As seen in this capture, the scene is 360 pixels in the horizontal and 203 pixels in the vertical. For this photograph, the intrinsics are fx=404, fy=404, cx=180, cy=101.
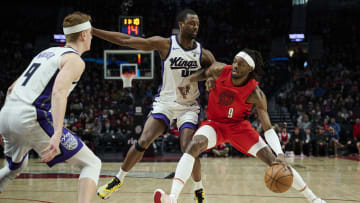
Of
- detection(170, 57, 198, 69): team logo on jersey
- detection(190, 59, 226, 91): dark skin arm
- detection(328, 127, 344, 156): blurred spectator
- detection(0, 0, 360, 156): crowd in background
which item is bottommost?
detection(328, 127, 344, 156): blurred spectator

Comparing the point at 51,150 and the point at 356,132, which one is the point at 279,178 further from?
the point at 356,132

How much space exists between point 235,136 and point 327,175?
470cm

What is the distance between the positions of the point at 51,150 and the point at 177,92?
233 centimetres

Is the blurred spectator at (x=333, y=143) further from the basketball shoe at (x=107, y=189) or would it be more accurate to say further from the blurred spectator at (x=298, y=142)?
the basketball shoe at (x=107, y=189)

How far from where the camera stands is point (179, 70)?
16.2 feet

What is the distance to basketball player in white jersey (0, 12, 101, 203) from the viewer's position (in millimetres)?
2938

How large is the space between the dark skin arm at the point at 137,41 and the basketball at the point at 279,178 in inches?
75.4

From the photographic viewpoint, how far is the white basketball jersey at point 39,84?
3.05 metres

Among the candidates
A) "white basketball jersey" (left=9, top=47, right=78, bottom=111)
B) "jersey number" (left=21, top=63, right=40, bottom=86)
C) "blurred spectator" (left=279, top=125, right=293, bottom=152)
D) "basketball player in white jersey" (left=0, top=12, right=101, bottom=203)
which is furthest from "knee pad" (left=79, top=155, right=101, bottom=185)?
"blurred spectator" (left=279, top=125, right=293, bottom=152)

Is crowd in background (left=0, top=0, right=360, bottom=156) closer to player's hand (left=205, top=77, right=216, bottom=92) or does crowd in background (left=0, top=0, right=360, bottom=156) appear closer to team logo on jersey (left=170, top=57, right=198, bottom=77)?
team logo on jersey (left=170, top=57, right=198, bottom=77)

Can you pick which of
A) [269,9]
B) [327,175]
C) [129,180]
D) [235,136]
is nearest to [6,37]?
[269,9]

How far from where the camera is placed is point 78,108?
15.6m

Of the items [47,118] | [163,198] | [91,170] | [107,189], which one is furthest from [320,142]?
[47,118]

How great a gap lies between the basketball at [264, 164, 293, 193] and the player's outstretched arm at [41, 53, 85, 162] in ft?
7.17
